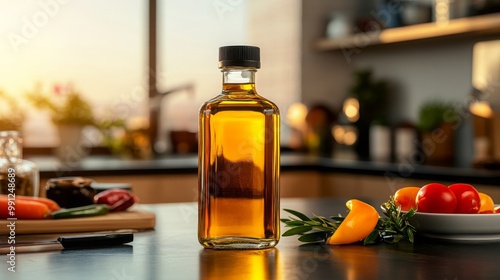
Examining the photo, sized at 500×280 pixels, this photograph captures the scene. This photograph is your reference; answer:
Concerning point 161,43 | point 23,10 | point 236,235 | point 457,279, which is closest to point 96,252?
point 236,235

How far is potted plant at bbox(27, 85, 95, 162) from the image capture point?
3.44 metres

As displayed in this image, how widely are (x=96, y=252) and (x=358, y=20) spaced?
11.0ft

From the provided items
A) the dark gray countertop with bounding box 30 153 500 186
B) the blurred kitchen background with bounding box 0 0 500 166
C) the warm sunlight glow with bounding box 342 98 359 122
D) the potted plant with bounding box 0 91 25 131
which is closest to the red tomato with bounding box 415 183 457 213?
the dark gray countertop with bounding box 30 153 500 186

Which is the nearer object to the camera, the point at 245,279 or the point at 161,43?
the point at 245,279

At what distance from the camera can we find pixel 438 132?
12.1ft

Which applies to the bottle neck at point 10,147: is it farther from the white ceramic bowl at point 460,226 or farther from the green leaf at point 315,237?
the white ceramic bowl at point 460,226

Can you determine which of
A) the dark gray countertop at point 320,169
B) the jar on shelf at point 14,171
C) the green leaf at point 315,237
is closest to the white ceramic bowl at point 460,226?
the green leaf at point 315,237

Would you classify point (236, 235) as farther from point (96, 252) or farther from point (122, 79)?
point (122, 79)

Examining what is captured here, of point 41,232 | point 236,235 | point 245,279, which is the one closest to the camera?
point 245,279

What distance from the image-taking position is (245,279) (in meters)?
0.86

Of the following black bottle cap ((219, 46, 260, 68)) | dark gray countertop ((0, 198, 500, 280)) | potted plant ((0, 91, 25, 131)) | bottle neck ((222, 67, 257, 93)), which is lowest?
dark gray countertop ((0, 198, 500, 280))

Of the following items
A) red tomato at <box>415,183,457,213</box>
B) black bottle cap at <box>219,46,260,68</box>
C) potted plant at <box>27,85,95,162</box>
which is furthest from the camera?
potted plant at <box>27,85,95,162</box>

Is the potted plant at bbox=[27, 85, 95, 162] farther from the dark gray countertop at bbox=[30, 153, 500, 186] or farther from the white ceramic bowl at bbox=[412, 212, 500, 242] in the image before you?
the white ceramic bowl at bbox=[412, 212, 500, 242]

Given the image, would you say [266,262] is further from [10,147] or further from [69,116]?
[69,116]
